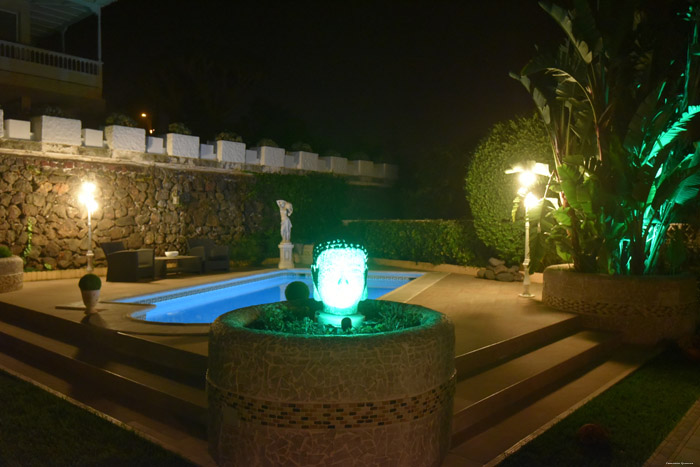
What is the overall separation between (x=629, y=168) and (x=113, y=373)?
24.3ft

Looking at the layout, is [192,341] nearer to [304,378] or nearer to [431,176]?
[304,378]

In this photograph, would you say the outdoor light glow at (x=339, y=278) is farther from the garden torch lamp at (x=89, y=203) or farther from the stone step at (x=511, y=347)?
the garden torch lamp at (x=89, y=203)

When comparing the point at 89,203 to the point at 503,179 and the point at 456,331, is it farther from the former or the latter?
the point at 503,179

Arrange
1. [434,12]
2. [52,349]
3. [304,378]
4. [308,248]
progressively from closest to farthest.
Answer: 1. [304,378]
2. [52,349]
3. [308,248]
4. [434,12]

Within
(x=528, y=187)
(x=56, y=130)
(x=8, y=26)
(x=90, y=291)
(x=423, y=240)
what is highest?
(x=8, y=26)

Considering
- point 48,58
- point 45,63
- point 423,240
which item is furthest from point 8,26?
point 423,240

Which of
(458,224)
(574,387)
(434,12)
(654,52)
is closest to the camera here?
(574,387)

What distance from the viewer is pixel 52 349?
252 inches

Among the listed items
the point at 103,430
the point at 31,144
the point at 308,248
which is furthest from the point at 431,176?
the point at 103,430

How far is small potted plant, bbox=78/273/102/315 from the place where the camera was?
7.39 meters

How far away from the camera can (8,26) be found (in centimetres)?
1769

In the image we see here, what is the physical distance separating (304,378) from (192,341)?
9.88 ft

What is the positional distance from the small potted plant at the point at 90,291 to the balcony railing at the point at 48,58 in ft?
45.0

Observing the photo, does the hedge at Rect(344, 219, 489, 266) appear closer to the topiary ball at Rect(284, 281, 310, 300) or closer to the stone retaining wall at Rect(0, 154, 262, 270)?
the stone retaining wall at Rect(0, 154, 262, 270)
